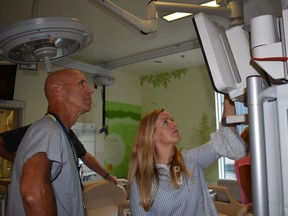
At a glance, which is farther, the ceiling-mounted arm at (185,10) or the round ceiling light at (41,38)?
the round ceiling light at (41,38)

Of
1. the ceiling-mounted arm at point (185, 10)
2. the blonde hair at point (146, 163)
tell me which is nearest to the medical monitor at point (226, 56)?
the ceiling-mounted arm at point (185, 10)

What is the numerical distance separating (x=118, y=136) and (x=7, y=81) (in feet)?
6.29

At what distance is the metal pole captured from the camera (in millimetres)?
680

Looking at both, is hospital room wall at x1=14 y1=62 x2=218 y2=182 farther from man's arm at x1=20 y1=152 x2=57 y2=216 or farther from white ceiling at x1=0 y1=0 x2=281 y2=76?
man's arm at x1=20 y1=152 x2=57 y2=216

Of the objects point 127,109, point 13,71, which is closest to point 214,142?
point 13,71

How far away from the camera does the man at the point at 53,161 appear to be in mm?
1027

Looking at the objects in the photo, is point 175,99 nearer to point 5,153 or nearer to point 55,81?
point 5,153

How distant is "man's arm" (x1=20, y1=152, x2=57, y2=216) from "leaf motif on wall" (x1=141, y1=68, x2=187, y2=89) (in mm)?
3598

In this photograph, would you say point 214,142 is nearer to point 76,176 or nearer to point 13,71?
point 76,176

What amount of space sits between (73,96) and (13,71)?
1.99m

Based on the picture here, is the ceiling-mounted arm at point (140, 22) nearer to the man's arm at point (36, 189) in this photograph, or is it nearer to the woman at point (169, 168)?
the woman at point (169, 168)

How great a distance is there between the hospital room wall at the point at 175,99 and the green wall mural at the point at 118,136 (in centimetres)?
10

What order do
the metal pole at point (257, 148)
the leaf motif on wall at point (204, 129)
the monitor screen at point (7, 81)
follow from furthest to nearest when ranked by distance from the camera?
the leaf motif on wall at point (204, 129) < the monitor screen at point (7, 81) < the metal pole at point (257, 148)

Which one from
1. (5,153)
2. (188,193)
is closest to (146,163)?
(188,193)
